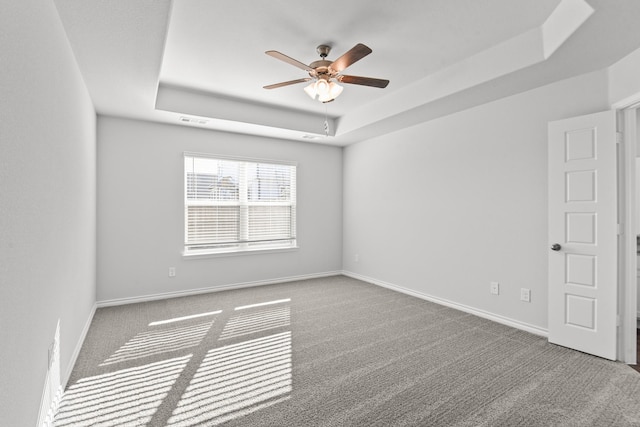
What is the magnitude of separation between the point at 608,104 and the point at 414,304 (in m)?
2.82

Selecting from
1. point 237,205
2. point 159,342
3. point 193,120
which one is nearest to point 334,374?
point 159,342

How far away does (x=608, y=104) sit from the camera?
2691 mm

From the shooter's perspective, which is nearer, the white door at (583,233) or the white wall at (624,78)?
the white wall at (624,78)

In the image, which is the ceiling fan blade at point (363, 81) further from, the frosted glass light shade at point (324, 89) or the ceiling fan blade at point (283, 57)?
the ceiling fan blade at point (283, 57)

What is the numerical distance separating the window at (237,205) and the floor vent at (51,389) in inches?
103

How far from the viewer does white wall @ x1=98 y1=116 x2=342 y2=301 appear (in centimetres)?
405

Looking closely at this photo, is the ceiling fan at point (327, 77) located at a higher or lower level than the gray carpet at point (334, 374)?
higher

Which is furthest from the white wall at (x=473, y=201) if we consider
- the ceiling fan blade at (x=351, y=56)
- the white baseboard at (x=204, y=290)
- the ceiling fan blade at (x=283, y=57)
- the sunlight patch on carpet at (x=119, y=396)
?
the sunlight patch on carpet at (x=119, y=396)

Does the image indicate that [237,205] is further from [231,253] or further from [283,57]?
[283,57]

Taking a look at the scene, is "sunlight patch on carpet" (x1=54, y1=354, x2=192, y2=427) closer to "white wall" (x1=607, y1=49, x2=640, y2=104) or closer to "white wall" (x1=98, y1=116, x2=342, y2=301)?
"white wall" (x1=98, y1=116, x2=342, y2=301)

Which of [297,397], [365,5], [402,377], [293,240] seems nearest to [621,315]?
[402,377]

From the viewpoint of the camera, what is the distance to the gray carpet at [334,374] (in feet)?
6.28

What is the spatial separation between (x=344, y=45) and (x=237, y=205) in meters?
2.96

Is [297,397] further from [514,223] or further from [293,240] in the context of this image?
[293,240]
